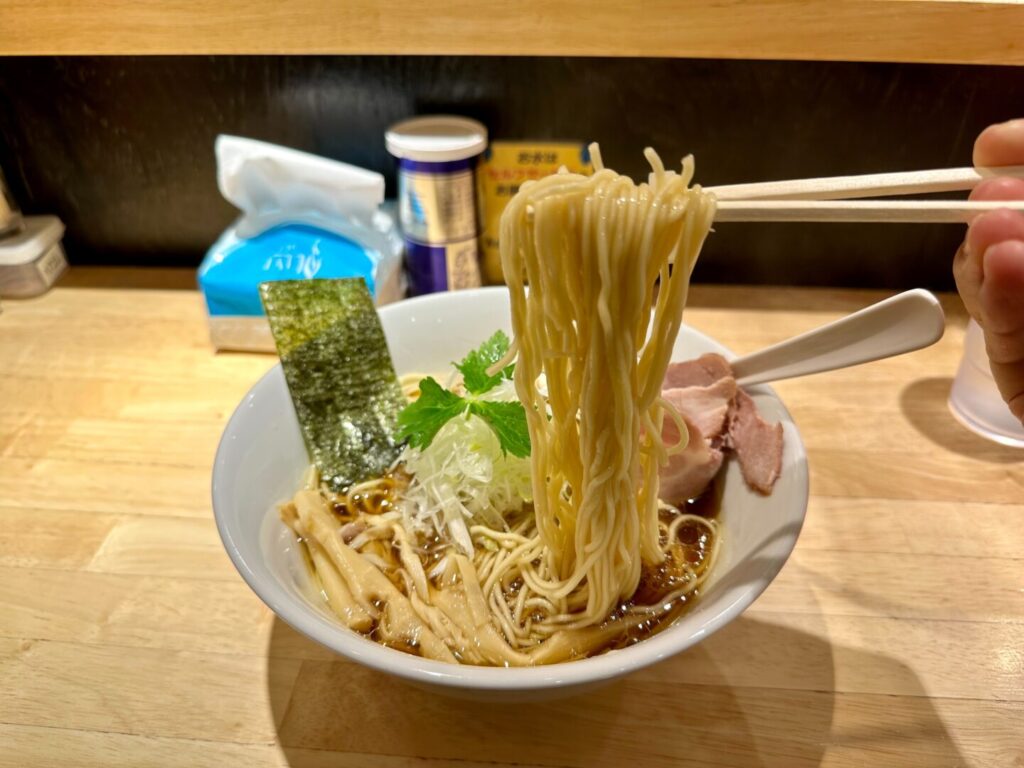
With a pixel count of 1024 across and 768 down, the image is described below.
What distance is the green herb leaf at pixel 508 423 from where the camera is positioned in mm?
1032

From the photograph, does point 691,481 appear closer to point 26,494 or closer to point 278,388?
point 278,388

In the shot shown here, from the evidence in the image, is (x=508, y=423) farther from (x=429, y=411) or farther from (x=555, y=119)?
(x=555, y=119)

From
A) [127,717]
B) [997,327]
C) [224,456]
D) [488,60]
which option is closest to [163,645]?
[127,717]

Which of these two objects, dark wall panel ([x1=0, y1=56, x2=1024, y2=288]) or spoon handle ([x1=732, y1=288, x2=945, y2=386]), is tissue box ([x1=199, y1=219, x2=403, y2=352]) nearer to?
dark wall panel ([x1=0, y1=56, x2=1024, y2=288])

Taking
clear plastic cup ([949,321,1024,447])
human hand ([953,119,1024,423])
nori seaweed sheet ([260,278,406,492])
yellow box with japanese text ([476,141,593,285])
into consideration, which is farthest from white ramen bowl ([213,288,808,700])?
clear plastic cup ([949,321,1024,447])

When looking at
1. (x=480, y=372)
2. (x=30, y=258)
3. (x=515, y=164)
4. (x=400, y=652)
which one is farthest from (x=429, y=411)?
(x=30, y=258)

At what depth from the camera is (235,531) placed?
2.82 ft

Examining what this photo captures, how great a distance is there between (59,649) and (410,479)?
0.52 m

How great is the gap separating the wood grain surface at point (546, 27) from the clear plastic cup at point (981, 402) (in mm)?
480

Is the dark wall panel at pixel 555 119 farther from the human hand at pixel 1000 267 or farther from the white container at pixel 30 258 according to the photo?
the human hand at pixel 1000 267

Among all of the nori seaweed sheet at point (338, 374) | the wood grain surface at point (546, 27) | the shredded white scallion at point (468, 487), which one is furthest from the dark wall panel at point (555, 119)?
the shredded white scallion at point (468, 487)

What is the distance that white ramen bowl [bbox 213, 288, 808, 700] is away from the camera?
73cm

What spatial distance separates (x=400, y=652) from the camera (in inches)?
31.4

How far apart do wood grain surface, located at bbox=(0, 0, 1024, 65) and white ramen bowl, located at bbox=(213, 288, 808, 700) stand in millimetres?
453
